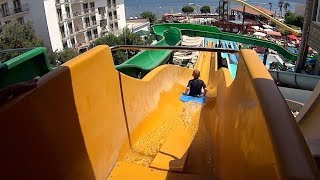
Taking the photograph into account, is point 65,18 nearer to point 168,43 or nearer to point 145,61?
point 168,43

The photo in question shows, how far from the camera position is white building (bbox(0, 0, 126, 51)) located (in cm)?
3759

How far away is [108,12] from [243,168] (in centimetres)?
4878

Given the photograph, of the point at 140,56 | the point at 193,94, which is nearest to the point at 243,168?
the point at 193,94

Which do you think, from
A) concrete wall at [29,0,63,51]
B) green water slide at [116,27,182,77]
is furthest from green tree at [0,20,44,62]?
green water slide at [116,27,182,77]

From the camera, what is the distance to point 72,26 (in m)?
41.7

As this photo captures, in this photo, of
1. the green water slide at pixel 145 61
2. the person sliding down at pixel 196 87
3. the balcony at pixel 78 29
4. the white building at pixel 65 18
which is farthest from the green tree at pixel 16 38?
the person sliding down at pixel 196 87

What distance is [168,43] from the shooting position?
1970 cm

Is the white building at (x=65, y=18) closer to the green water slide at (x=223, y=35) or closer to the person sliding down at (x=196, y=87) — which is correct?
the green water slide at (x=223, y=35)

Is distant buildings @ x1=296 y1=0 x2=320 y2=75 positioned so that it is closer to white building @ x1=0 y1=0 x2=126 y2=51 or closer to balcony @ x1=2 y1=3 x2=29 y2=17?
white building @ x1=0 y1=0 x2=126 y2=51

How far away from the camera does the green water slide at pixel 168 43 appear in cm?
1262

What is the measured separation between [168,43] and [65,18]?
24.8 m

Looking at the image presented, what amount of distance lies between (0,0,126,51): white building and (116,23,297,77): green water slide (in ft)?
64.0

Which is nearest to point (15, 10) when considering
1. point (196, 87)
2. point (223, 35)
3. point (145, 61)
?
point (223, 35)

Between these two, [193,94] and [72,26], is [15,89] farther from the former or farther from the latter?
[72,26]
